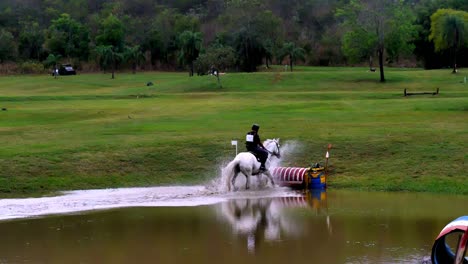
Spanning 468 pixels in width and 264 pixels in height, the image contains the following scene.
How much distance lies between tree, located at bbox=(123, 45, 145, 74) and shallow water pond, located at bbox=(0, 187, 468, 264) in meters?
95.2

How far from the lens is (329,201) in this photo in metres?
24.5

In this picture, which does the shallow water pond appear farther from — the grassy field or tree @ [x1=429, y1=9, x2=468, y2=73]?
tree @ [x1=429, y1=9, x2=468, y2=73]

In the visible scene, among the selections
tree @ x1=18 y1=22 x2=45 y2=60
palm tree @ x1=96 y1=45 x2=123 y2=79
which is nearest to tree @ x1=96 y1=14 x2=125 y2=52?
tree @ x1=18 y1=22 x2=45 y2=60

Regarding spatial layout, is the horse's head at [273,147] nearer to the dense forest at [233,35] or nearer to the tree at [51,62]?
the dense forest at [233,35]

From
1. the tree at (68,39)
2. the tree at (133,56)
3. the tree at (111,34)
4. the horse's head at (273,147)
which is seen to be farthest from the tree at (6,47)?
the horse's head at (273,147)

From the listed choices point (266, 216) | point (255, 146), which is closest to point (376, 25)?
point (255, 146)

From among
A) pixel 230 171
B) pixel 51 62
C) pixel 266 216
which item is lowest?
pixel 266 216

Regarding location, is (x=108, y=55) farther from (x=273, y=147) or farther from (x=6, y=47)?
(x=273, y=147)

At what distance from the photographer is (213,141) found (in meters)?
34.0

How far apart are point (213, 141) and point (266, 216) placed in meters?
12.5

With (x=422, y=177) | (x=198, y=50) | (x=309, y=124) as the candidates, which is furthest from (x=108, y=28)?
(x=422, y=177)

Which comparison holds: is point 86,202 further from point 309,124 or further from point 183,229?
point 309,124

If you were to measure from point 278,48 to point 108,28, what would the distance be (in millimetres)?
33777

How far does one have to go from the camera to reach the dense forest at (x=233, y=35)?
301 ft
